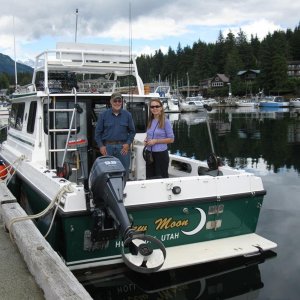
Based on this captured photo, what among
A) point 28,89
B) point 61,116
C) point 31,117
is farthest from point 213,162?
point 28,89

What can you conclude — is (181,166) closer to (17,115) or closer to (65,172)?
(65,172)

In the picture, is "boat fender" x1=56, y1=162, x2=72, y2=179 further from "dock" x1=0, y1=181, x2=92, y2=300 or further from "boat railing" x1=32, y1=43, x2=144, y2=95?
"boat railing" x1=32, y1=43, x2=144, y2=95

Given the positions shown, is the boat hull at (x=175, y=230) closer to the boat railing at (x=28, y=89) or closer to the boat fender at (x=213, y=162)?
the boat fender at (x=213, y=162)

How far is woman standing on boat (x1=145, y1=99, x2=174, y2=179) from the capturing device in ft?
22.0

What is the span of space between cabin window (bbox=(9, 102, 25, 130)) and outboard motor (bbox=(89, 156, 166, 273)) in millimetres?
4113

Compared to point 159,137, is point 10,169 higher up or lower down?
lower down

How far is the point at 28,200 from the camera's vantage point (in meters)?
7.56

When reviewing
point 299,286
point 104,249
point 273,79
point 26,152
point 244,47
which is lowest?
point 299,286

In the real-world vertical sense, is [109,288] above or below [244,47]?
below

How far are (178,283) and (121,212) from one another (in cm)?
168

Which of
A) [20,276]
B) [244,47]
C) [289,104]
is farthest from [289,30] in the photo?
[20,276]

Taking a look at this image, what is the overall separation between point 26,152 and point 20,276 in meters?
3.88

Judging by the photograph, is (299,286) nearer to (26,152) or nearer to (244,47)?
(26,152)

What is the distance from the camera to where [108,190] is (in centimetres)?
497
